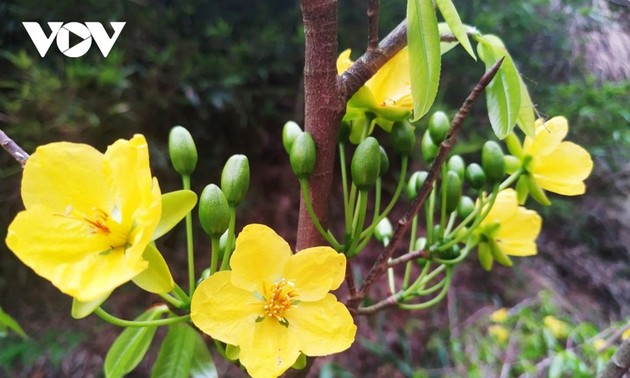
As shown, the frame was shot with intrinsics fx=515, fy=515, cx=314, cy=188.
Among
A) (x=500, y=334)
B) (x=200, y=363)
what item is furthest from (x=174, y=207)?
(x=500, y=334)

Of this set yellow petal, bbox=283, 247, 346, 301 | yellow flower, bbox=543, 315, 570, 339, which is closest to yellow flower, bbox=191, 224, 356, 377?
yellow petal, bbox=283, 247, 346, 301

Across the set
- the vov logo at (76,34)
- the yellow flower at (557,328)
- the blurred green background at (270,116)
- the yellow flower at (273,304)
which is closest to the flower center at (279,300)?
the yellow flower at (273,304)

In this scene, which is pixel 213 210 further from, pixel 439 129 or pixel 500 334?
pixel 500 334

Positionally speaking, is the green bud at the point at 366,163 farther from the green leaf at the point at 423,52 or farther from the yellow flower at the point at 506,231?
the yellow flower at the point at 506,231

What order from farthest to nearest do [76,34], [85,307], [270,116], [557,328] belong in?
[270,116] < [557,328] < [76,34] < [85,307]

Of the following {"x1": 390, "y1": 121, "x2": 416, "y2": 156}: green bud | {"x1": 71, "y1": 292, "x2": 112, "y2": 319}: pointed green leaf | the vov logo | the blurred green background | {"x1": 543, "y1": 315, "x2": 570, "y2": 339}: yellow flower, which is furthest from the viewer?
{"x1": 543, "y1": 315, "x2": 570, "y2": 339}: yellow flower

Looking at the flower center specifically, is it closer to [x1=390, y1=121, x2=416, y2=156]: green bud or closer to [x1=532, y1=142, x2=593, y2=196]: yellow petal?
[x1=390, y1=121, x2=416, y2=156]: green bud
